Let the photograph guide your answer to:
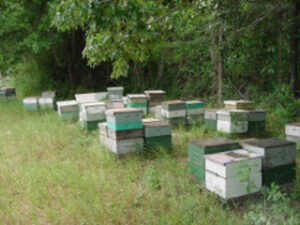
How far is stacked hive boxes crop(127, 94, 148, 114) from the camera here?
6.34 meters

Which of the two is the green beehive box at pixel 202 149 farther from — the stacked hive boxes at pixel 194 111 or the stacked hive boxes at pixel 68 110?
the stacked hive boxes at pixel 68 110

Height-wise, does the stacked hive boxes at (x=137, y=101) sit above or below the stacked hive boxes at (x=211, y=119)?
above

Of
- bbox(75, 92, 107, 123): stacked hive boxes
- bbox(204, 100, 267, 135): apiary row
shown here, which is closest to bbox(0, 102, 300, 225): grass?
bbox(204, 100, 267, 135): apiary row

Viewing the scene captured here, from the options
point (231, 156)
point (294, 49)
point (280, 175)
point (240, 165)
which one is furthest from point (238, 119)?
point (294, 49)

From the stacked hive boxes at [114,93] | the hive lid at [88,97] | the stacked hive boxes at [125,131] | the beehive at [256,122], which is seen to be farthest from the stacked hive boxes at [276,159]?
the stacked hive boxes at [114,93]

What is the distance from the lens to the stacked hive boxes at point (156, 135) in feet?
13.7

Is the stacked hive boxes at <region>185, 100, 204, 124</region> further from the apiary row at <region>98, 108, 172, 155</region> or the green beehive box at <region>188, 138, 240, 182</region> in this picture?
the green beehive box at <region>188, 138, 240, 182</region>

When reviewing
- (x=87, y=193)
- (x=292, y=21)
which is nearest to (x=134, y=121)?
(x=87, y=193)

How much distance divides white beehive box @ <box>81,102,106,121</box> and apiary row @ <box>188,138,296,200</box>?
2.59 meters

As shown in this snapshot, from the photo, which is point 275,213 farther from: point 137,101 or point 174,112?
point 137,101

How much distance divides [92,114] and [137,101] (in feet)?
4.31

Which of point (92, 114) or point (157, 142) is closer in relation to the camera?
point (157, 142)

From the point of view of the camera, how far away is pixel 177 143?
189 inches

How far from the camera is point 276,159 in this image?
2.92 metres
